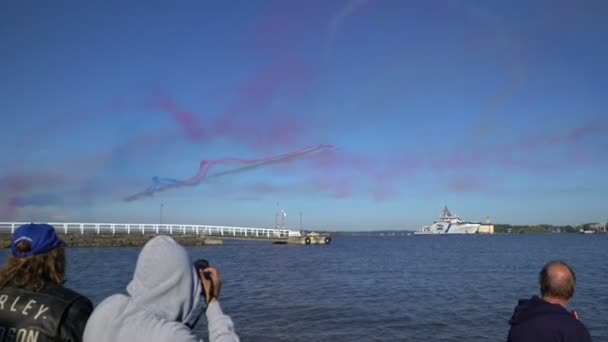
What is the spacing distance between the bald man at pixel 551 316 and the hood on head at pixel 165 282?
2.86 m

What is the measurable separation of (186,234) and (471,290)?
197 feet

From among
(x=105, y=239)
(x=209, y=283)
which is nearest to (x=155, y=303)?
(x=209, y=283)

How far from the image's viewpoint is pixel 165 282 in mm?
2230

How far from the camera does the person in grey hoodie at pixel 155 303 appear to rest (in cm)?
219

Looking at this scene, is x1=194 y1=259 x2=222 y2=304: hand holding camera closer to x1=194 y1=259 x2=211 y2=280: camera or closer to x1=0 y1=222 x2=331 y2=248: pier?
x1=194 y1=259 x2=211 y2=280: camera

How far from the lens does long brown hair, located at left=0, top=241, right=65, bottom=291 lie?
2893mm

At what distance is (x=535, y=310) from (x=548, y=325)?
6.1 inches

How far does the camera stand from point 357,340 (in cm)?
1406

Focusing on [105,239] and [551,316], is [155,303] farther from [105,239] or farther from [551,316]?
[105,239]

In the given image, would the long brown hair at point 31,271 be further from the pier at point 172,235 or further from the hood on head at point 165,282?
the pier at point 172,235

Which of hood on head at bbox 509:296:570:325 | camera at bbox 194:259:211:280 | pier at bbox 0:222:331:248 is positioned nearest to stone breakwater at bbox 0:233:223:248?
pier at bbox 0:222:331:248

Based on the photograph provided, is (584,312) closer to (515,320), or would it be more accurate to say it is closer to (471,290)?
(471,290)

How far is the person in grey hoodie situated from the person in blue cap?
497mm

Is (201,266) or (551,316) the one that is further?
(551,316)
